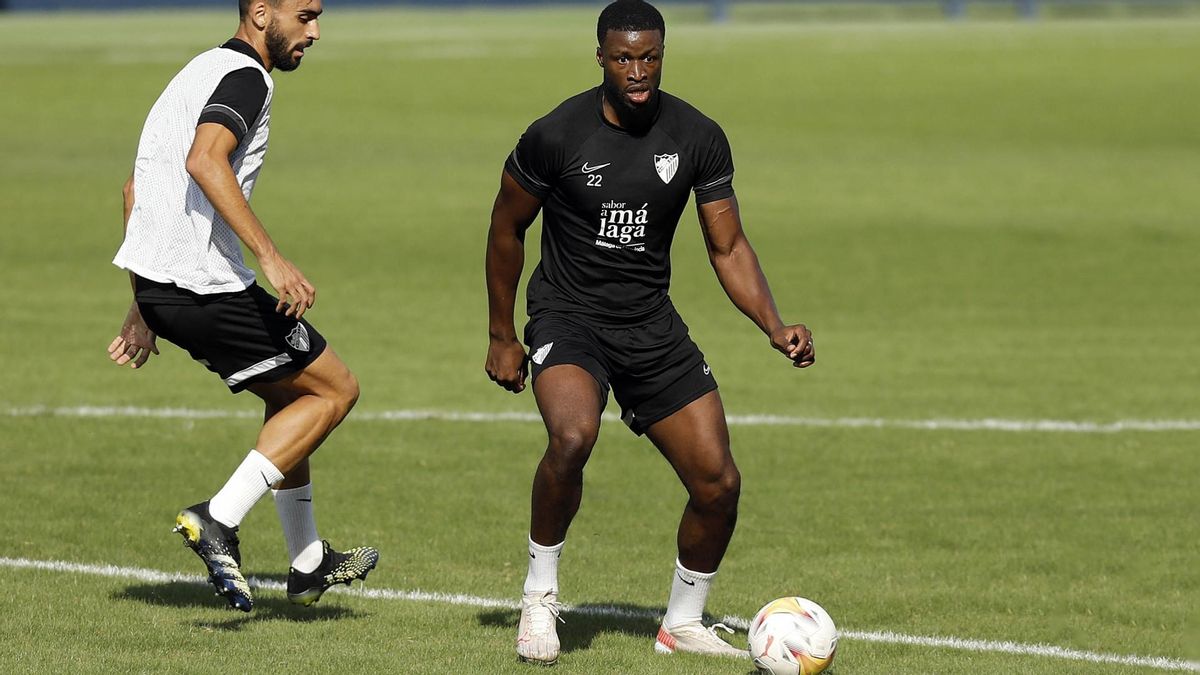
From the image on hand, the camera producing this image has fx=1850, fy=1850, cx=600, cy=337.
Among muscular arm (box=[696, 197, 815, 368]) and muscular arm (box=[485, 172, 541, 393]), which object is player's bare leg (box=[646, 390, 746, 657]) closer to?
muscular arm (box=[696, 197, 815, 368])

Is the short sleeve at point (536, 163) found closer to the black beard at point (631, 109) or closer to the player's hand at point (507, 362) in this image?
the black beard at point (631, 109)

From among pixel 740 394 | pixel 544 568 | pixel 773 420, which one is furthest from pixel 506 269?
pixel 740 394

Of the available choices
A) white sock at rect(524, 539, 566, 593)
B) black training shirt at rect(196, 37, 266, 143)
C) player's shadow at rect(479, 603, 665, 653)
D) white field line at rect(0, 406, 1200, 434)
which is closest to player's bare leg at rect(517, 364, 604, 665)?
white sock at rect(524, 539, 566, 593)

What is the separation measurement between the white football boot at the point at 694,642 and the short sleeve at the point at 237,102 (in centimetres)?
254

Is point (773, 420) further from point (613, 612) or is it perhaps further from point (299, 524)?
point (299, 524)

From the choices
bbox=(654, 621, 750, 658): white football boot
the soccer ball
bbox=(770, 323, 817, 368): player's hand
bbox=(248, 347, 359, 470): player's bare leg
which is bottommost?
bbox=(654, 621, 750, 658): white football boot

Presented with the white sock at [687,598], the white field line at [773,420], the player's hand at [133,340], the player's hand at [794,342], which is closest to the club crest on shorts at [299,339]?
the player's hand at [133,340]

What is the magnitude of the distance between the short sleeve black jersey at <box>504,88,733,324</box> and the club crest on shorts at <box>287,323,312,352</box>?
2.98 ft

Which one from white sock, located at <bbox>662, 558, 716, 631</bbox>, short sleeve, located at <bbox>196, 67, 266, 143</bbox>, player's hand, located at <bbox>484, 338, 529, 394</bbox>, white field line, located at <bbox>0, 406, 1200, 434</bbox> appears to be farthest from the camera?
white field line, located at <bbox>0, 406, 1200, 434</bbox>

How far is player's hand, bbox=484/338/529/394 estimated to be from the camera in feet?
24.6

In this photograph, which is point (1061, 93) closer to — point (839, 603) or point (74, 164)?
point (74, 164)

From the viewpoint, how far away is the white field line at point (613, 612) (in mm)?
7387

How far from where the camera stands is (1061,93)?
4088cm

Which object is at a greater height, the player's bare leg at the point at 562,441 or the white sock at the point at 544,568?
the player's bare leg at the point at 562,441
